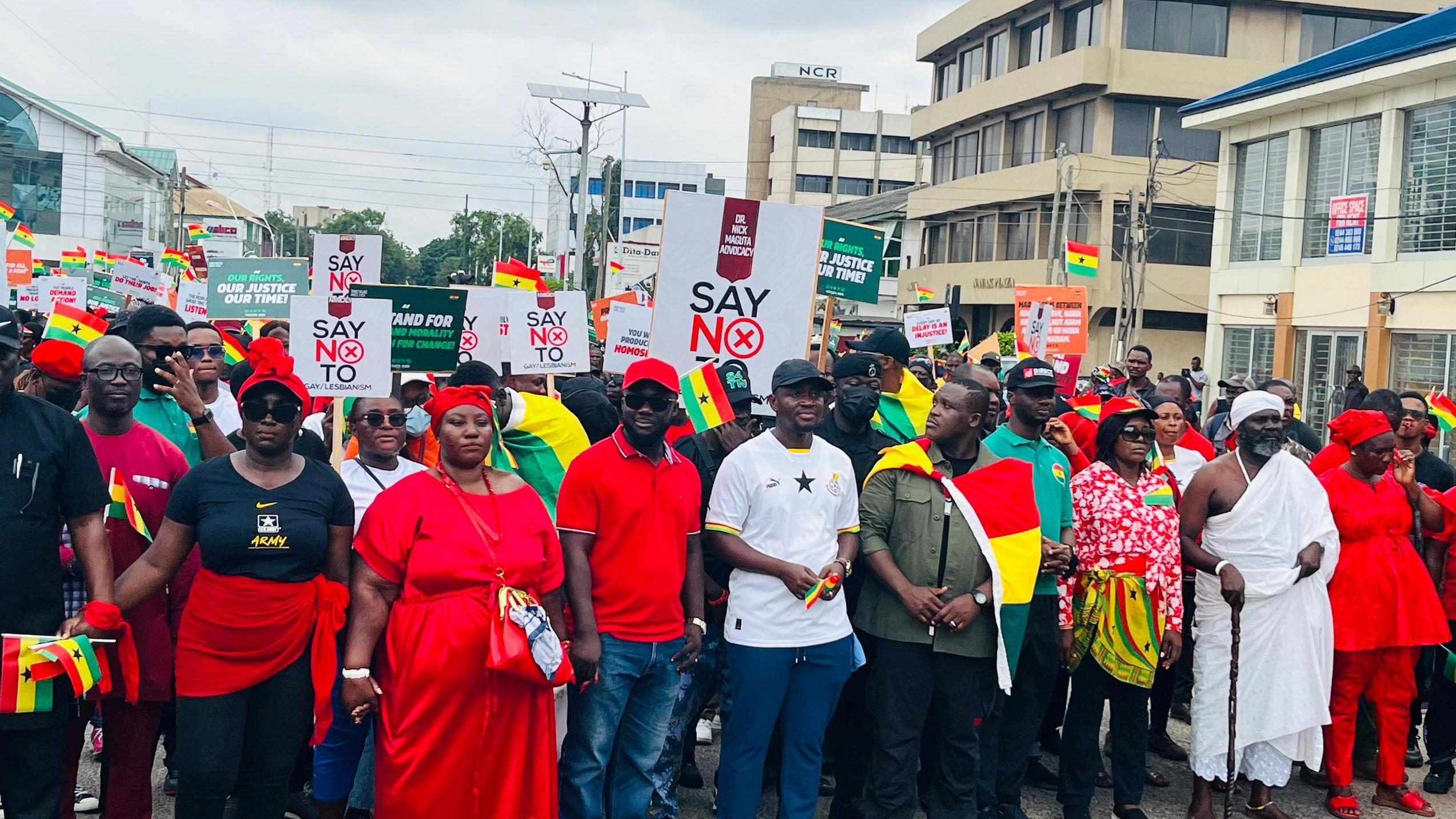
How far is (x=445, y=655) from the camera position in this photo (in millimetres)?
4672

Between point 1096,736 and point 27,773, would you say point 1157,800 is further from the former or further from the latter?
point 27,773

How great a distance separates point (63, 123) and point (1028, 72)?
4592 centimetres

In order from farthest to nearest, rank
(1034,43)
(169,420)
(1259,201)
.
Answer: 1. (1034,43)
2. (1259,201)
3. (169,420)

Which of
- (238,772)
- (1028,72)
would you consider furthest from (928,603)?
(1028,72)

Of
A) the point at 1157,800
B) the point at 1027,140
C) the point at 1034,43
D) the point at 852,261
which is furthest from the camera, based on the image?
the point at 1027,140

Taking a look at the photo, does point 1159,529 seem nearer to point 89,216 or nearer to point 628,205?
point 89,216

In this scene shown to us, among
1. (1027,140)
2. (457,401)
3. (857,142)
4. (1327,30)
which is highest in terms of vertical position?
(857,142)

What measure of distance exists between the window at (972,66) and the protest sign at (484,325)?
136 feet

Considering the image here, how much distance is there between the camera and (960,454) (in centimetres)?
600

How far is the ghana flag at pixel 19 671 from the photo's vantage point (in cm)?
436

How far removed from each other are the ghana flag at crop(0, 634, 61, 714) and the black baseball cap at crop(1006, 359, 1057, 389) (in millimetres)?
4247

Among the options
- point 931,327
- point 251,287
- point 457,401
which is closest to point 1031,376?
point 457,401

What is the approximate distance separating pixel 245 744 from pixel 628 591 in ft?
5.12

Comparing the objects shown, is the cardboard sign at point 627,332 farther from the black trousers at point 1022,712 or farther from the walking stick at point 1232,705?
the walking stick at point 1232,705
